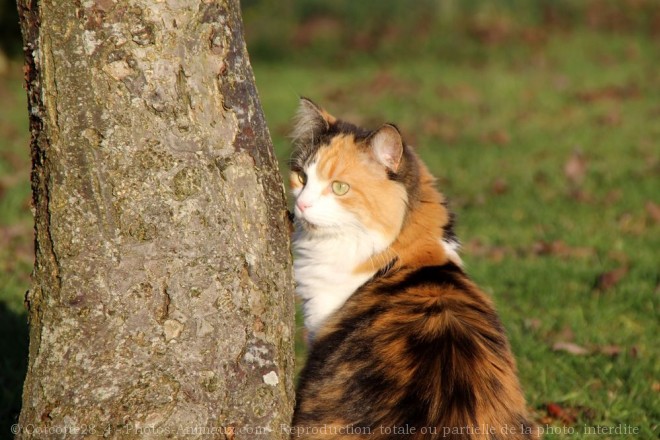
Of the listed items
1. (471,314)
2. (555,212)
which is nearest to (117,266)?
Result: (471,314)

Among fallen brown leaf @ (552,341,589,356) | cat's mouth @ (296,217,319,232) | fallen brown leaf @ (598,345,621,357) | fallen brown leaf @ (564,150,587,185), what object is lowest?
A: fallen brown leaf @ (564,150,587,185)

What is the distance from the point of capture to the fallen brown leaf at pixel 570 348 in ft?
13.9

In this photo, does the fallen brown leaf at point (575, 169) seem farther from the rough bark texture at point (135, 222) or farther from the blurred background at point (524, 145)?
the rough bark texture at point (135, 222)

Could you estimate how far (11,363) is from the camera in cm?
400

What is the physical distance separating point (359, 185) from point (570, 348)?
1711mm

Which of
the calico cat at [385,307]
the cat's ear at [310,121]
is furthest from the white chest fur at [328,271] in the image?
the cat's ear at [310,121]

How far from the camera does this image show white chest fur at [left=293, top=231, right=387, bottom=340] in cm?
323

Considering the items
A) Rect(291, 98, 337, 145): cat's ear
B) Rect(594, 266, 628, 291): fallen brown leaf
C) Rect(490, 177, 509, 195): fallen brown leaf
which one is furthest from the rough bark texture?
Rect(490, 177, 509, 195): fallen brown leaf

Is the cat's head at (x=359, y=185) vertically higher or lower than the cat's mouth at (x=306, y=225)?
higher

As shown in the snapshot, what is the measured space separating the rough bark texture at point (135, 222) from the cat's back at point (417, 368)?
34 centimetres

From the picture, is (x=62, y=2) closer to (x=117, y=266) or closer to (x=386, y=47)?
(x=117, y=266)

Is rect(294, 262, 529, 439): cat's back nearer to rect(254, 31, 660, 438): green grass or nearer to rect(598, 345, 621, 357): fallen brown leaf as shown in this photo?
rect(254, 31, 660, 438): green grass

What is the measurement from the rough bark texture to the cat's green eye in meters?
0.82

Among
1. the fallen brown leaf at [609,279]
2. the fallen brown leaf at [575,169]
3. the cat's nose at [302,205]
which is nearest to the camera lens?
the cat's nose at [302,205]
